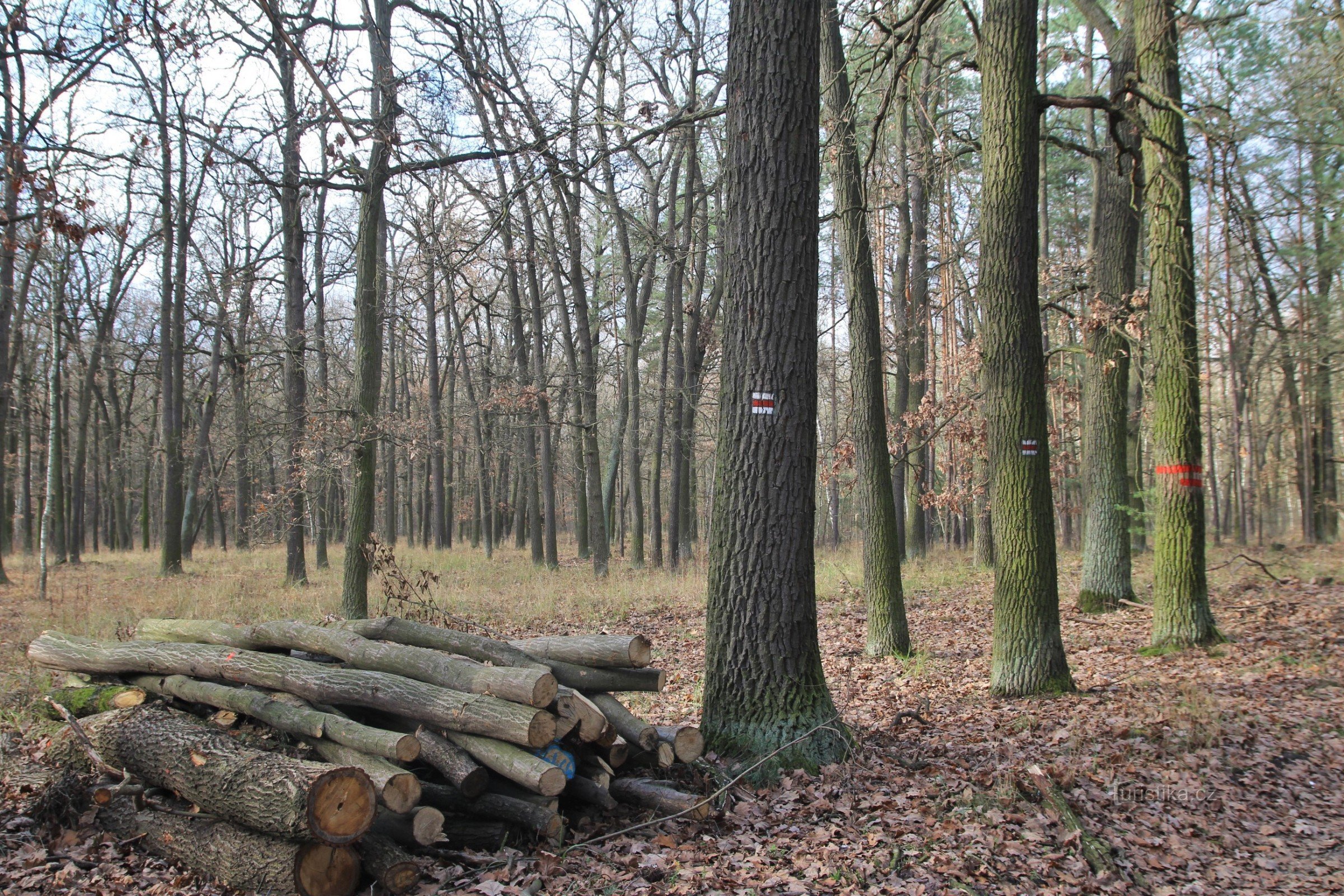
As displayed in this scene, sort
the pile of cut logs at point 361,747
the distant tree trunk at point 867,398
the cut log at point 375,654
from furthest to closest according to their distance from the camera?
the distant tree trunk at point 867,398 < the cut log at point 375,654 < the pile of cut logs at point 361,747

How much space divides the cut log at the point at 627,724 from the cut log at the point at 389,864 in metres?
1.34

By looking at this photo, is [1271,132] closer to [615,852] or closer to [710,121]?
[710,121]

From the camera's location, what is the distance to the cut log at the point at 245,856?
12.5 feet

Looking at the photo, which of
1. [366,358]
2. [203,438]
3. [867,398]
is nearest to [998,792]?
[867,398]

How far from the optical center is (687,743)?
484cm

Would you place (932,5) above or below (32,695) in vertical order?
above

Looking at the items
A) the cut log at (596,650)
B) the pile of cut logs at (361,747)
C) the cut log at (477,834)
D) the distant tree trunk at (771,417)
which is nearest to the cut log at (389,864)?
the pile of cut logs at (361,747)

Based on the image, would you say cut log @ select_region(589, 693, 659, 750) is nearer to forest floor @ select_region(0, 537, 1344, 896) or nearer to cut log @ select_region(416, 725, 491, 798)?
forest floor @ select_region(0, 537, 1344, 896)

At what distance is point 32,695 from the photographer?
705 centimetres

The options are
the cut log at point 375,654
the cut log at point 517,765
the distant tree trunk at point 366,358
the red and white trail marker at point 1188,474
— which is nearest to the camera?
the cut log at point 517,765

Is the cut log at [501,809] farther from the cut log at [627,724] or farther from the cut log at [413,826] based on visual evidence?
the cut log at [627,724]

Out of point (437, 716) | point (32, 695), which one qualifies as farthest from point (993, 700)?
point (32, 695)

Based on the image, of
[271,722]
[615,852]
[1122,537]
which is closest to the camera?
[615,852]

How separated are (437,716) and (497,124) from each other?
20.9 feet
